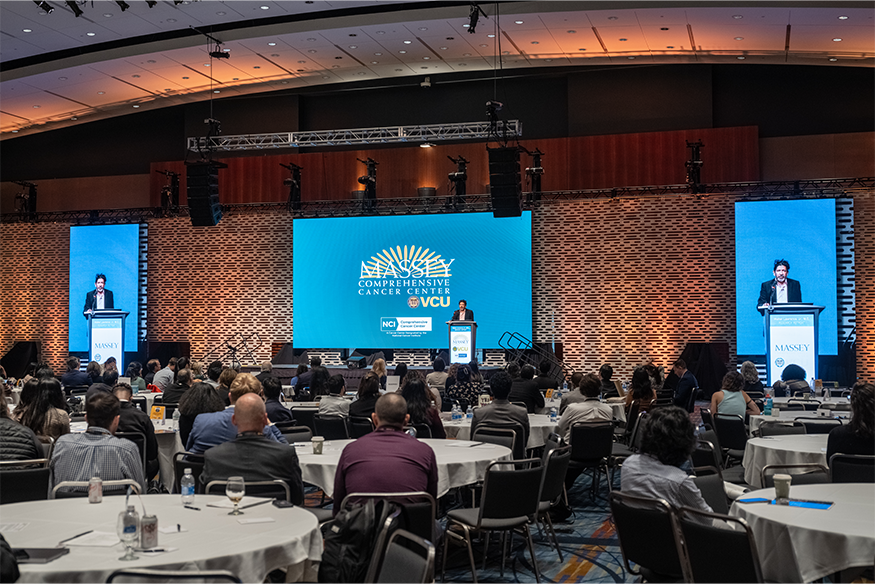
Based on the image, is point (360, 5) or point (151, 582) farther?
point (360, 5)

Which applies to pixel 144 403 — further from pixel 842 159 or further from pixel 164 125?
pixel 842 159

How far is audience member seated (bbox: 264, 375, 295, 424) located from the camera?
7.02 meters

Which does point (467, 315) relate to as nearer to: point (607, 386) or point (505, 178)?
point (505, 178)

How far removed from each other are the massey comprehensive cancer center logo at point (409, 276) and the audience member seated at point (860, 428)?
506 inches

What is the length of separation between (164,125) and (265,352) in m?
6.70

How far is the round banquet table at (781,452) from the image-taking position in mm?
5809

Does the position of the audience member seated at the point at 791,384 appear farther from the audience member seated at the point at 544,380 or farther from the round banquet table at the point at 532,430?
the round banquet table at the point at 532,430

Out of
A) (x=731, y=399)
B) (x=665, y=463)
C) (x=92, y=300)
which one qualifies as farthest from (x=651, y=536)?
(x=92, y=300)

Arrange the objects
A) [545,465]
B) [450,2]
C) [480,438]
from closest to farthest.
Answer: [545,465]
[480,438]
[450,2]

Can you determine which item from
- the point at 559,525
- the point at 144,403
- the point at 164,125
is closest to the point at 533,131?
the point at 164,125

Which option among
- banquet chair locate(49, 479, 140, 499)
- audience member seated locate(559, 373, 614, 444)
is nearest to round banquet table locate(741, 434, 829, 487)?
audience member seated locate(559, 373, 614, 444)

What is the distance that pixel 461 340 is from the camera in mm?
15469

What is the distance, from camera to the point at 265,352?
19.2m

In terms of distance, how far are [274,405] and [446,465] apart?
84.5 inches
